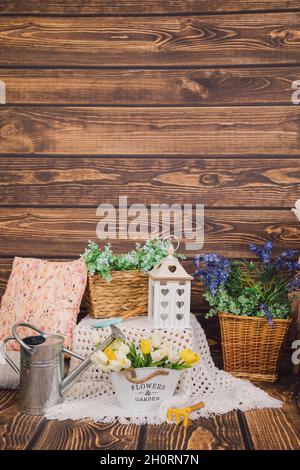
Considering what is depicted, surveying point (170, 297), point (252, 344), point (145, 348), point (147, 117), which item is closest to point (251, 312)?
point (252, 344)

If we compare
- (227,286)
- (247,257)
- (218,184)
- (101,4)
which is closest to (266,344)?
(227,286)

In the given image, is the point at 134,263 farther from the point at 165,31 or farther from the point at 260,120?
the point at 165,31

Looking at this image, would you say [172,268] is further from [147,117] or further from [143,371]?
[147,117]

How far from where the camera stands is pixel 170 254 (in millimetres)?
2281

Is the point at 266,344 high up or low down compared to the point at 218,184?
down

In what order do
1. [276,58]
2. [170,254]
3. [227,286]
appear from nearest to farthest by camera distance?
1. [170,254]
2. [227,286]
3. [276,58]

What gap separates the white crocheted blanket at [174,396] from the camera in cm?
191

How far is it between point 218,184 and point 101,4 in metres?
1.01

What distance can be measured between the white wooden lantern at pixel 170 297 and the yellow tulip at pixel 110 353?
0.29 m

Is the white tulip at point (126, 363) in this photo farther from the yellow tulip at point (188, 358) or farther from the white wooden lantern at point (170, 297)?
the white wooden lantern at point (170, 297)

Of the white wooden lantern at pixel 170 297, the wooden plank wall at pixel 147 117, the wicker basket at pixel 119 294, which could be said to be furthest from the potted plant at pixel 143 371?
the wooden plank wall at pixel 147 117

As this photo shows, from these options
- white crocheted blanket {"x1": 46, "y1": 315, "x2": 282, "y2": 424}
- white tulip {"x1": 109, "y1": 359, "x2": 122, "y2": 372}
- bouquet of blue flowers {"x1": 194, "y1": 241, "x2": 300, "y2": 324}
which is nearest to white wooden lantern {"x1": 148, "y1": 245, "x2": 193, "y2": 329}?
white crocheted blanket {"x1": 46, "y1": 315, "x2": 282, "y2": 424}

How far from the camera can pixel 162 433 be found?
1.78 m

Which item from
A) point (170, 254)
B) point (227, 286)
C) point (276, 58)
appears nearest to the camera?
point (170, 254)
